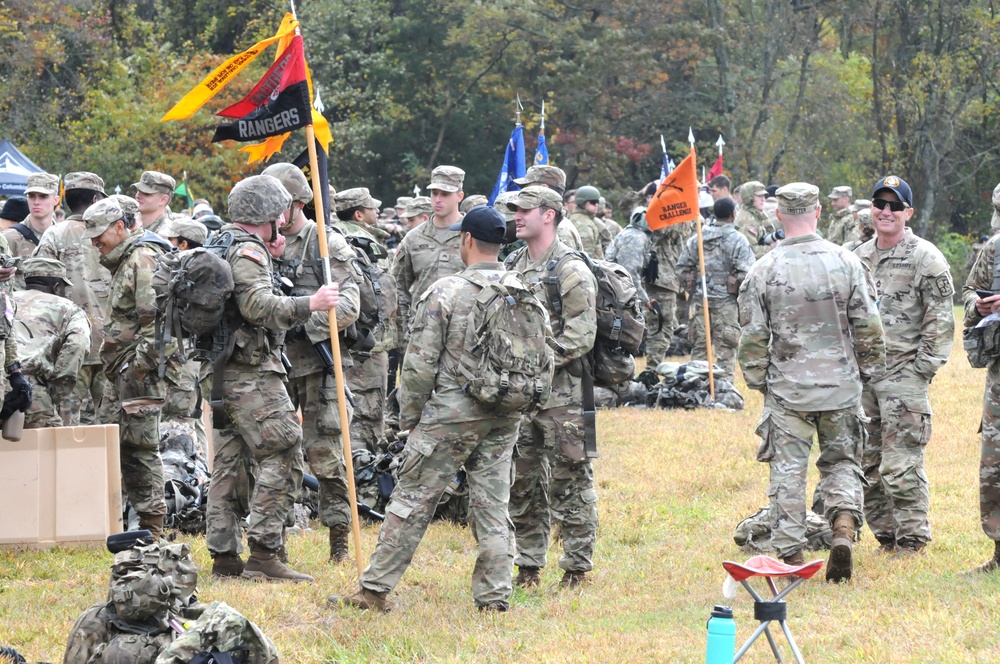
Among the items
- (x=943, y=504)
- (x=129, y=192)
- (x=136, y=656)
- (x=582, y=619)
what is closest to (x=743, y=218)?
(x=943, y=504)

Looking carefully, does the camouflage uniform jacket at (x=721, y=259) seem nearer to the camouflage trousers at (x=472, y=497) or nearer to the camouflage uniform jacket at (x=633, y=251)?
the camouflage uniform jacket at (x=633, y=251)

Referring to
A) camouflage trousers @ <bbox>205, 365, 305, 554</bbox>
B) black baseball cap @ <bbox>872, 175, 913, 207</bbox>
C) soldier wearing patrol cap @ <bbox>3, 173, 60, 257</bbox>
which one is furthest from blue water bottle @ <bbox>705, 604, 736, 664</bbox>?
soldier wearing patrol cap @ <bbox>3, 173, 60, 257</bbox>

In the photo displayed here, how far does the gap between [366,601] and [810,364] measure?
119 inches

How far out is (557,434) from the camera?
27.0 ft

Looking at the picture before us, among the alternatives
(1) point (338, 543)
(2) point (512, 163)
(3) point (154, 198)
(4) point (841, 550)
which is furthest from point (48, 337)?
(2) point (512, 163)

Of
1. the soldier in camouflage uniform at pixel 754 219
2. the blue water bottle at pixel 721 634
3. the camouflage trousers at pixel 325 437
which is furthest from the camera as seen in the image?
the soldier in camouflage uniform at pixel 754 219

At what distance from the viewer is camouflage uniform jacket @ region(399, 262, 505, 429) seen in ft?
24.4

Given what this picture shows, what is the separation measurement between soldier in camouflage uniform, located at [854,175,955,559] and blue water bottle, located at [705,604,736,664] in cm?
394

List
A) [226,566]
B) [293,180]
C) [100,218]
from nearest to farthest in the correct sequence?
1. [226,566]
2. [293,180]
3. [100,218]

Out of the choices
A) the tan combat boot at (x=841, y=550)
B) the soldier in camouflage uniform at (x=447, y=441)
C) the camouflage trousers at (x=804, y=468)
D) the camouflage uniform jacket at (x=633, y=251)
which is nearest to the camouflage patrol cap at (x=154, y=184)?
the soldier in camouflage uniform at (x=447, y=441)

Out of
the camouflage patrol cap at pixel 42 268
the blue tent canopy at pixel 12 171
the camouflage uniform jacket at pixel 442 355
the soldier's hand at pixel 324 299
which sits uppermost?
the blue tent canopy at pixel 12 171

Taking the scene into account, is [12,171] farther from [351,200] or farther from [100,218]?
[100,218]

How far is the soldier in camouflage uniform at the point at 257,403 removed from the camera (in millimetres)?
7883

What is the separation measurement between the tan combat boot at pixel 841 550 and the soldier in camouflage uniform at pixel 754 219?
1270 centimetres
